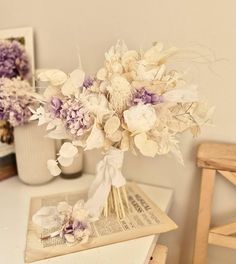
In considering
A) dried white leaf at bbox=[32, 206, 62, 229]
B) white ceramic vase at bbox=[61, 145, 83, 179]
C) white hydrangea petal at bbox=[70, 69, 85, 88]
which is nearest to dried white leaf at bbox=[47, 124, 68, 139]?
white hydrangea petal at bbox=[70, 69, 85, 88]

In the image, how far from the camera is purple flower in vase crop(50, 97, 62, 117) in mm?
780

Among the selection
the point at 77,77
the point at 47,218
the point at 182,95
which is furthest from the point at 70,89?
A: the point at 47,218

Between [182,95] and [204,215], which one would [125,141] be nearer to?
[182,95]

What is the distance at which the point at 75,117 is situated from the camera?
0.75 metres

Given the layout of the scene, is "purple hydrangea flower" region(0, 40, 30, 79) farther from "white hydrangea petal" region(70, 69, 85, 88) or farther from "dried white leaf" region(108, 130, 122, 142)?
"dried white leaf" region(108, 130, 122, 142)

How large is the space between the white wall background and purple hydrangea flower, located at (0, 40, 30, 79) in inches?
2.7

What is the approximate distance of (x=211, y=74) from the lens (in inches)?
38.6

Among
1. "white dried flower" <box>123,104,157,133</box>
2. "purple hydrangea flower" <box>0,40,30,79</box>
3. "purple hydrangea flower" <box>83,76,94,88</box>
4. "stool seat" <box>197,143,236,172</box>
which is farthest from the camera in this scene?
"purple hydrangea flower" <box>0,40,30,79</box>

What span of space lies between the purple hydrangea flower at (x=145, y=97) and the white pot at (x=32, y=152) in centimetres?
47

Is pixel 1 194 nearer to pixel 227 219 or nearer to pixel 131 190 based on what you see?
pixel 131 190

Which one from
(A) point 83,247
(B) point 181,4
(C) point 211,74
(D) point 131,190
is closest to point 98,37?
(B) point 181,4

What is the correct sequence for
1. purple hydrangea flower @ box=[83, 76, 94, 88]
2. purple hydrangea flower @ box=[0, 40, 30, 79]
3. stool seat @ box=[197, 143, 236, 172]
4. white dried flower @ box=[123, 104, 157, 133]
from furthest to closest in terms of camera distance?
purple hydrangea flower @ box=[0, 40, 30, 79] < stool seat @ box=[197, 143, 236, 172] < purple hydrangea flower @ box=[83, 76, 94, 88] < white dried flower @ box=[123, 104, 157, 133]

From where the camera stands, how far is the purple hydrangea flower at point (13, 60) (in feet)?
3.56

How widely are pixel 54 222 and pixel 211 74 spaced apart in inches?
25.0
